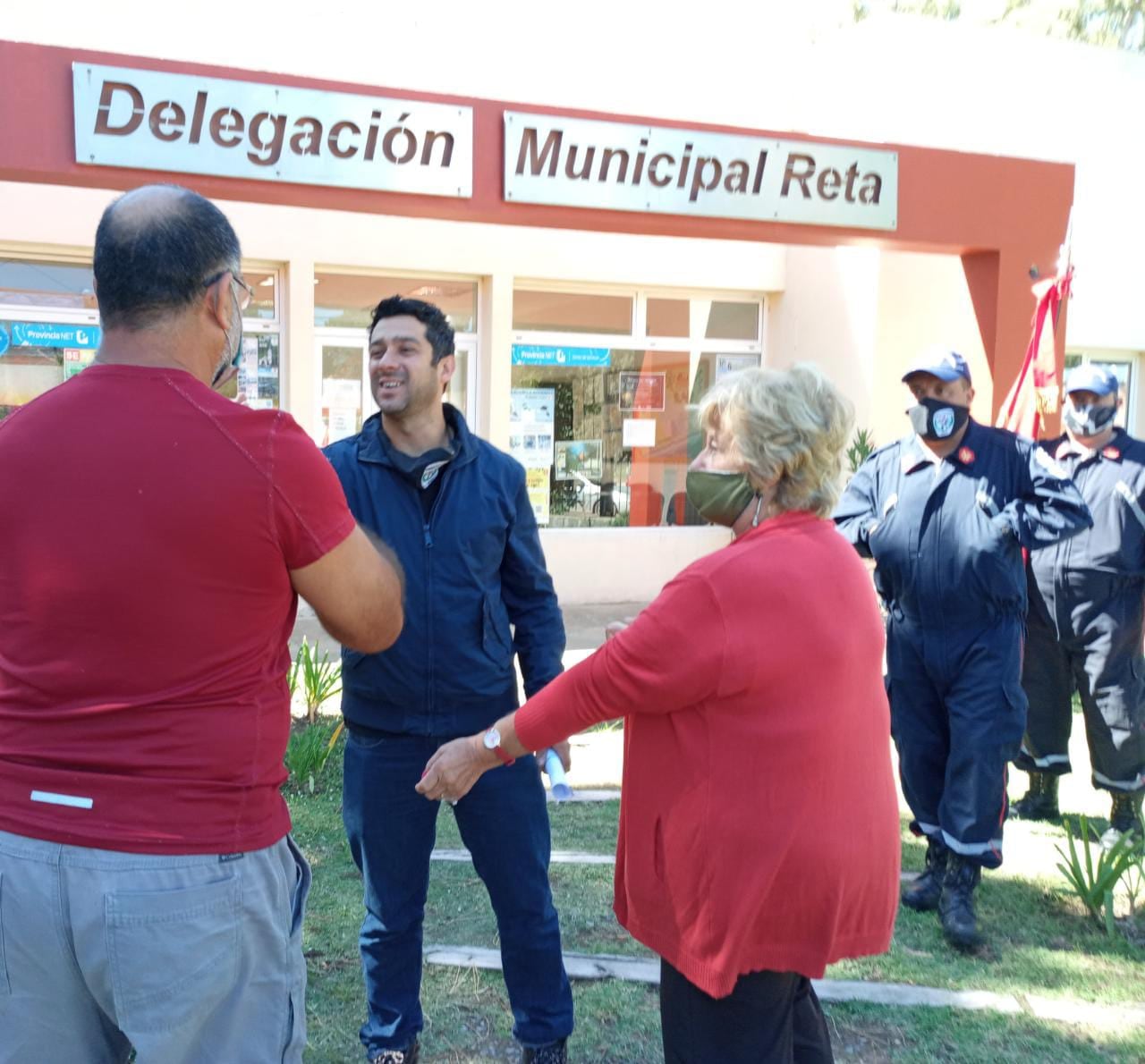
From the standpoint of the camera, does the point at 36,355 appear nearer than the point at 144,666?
No

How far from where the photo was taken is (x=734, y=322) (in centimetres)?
1102

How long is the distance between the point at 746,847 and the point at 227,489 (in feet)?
3.78

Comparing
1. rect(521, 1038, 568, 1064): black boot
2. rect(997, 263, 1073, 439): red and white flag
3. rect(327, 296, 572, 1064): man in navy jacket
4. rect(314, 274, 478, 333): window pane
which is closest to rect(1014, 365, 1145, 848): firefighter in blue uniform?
rect(997, 263, 1073, 439): red and white flag

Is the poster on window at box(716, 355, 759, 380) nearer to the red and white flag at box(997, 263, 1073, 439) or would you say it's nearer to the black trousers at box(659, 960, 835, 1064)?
the red and white flag at box(997, 263, 1073, 439)

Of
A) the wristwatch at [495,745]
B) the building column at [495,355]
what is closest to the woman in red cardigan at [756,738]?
the wristwatch at [495,745]

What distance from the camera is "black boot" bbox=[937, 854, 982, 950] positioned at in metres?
4.01

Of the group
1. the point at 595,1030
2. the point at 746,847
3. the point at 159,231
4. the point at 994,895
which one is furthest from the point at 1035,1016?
the point at 159,231

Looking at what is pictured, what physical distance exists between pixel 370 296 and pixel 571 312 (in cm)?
187

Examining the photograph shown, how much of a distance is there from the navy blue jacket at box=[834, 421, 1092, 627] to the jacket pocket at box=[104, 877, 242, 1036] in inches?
118

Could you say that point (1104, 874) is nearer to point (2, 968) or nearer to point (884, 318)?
point (2, 968)

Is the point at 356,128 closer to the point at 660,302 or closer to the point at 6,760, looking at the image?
the point at 6,760

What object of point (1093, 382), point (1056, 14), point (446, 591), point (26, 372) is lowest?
point (446, 591)

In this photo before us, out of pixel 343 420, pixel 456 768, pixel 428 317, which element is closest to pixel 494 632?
Answer: pixel 456 768

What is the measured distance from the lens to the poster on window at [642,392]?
1073 centimetres
